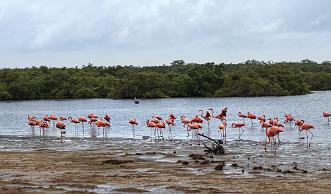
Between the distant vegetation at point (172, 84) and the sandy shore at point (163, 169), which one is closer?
the sandy shore at point (163, 169)

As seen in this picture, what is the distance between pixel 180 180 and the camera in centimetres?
1689

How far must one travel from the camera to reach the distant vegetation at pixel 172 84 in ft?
326

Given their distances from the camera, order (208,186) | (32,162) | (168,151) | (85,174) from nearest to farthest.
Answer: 1. (208,186)
2. (85,174)
3. (32,162)
4. (168,151)

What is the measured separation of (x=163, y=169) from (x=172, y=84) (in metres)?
88.2

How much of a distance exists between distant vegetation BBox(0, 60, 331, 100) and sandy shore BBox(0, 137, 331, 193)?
71.3 metres

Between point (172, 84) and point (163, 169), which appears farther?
point (172, 84)

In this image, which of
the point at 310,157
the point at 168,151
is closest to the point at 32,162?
the point at 168,151

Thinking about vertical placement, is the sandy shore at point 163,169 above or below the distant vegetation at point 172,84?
below

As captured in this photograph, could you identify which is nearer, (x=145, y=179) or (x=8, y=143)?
(x=145, y=179)

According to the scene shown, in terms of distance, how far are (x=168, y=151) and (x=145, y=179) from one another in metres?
8.51

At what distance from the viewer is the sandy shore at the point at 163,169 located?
1562 centimetres

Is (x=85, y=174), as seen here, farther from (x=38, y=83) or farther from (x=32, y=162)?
(x=38, y=83)

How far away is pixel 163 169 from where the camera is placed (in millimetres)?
19516

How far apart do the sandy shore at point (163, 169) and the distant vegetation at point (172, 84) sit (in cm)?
7132
